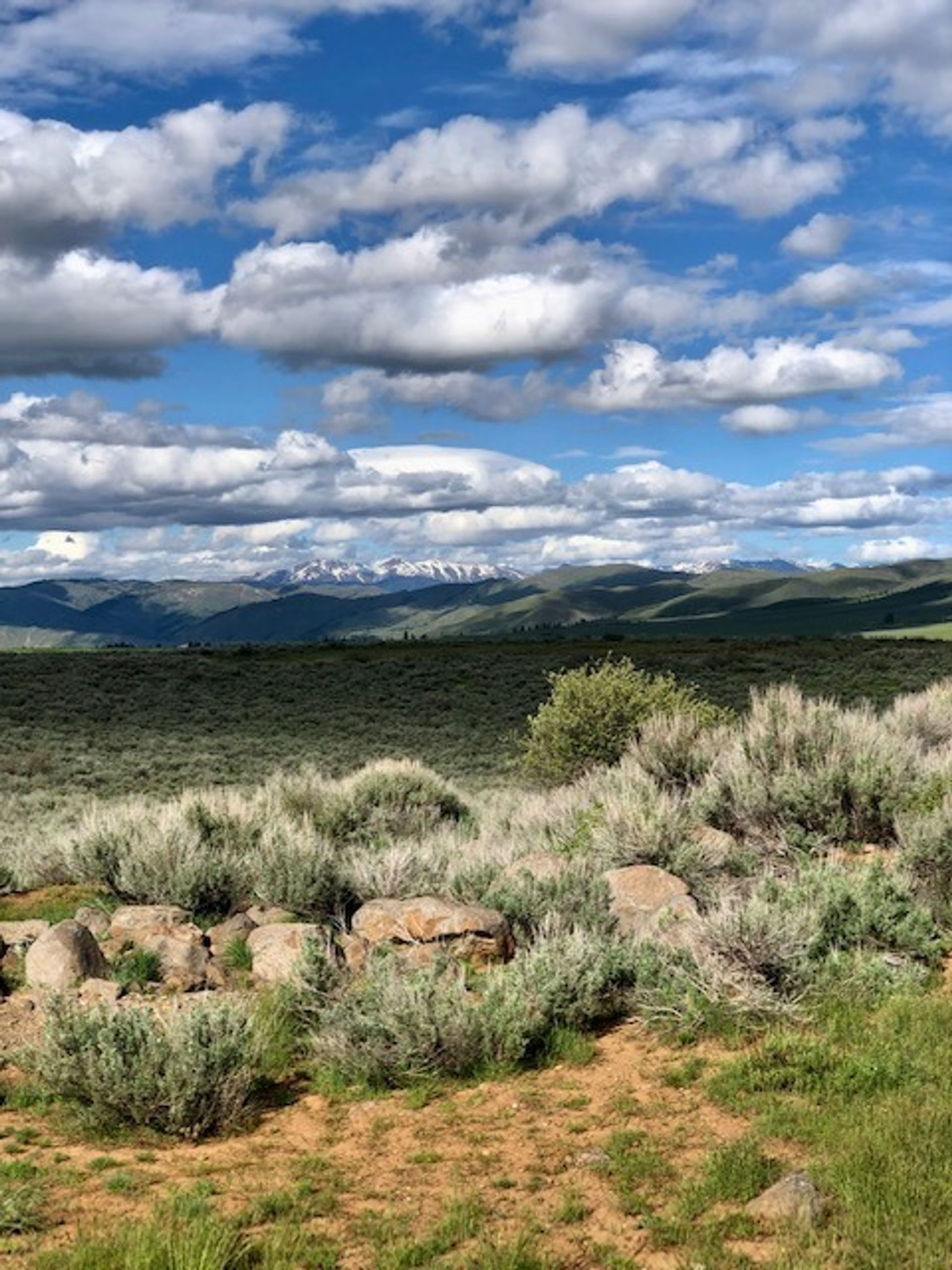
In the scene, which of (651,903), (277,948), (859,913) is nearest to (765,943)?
(859,913)

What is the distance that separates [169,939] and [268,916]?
1768 mm

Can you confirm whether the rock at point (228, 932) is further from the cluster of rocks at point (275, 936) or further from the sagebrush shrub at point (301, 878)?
the sagebrush shrub at point (301, 878)

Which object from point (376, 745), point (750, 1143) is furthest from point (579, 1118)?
point (376, 745)

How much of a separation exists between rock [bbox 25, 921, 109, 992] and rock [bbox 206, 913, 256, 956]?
1496 mm

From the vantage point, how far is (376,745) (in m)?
41.1

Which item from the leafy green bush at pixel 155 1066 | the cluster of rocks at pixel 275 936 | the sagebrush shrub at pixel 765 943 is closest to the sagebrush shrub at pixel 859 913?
the sagebrush shrub at pixel 765 943

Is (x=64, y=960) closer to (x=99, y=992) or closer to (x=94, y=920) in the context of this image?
(x=99, y=992)

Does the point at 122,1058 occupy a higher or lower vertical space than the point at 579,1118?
higher

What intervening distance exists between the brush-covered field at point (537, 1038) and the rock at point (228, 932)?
0.32 m

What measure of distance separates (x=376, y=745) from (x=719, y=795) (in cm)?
2643

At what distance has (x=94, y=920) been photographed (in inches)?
511

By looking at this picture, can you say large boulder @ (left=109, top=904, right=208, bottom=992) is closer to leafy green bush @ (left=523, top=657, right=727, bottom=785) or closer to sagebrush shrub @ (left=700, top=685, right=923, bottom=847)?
sagebrush shrub @ (left=700, top=685, right=923, bottom=847)

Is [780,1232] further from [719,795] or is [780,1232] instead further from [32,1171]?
[719,795]

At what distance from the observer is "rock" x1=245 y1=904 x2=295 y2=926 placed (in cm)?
1308
